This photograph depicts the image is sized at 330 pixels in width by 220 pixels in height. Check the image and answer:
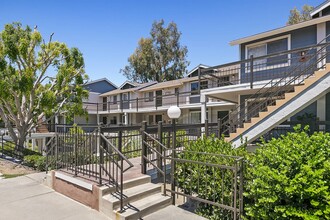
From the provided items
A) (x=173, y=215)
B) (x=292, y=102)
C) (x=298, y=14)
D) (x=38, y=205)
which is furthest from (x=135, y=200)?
(x=298, y=14)

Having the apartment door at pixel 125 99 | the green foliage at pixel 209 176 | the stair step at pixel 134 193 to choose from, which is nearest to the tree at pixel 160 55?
the apartment door at pixel 125 99

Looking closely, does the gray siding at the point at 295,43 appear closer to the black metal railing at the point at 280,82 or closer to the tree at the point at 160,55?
the black metal railing at the point at 280,82

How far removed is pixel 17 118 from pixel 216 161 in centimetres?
1220

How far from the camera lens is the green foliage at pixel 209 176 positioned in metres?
4.61

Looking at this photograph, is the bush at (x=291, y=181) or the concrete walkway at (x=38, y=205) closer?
the bush at (x=291, y=181)

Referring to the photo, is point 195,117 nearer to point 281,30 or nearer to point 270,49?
point 270,49

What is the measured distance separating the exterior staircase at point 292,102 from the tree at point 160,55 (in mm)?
29998

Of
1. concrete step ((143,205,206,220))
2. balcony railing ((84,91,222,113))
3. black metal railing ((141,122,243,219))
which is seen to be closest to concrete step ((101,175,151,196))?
black metal railing ((141,122,243,219))

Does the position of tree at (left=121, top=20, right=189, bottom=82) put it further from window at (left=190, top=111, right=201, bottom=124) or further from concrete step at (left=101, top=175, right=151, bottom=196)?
concrete step at (left=101, top=175, right=151, bottom=196)

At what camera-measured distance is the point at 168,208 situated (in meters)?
5.37

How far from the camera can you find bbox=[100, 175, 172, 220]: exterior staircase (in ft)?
15.5

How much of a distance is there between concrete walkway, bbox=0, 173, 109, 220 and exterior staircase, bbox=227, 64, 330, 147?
184 inches

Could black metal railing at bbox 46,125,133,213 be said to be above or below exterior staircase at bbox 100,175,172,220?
above

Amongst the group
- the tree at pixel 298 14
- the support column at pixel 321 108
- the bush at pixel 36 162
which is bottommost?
the bush at pixel 36 162
